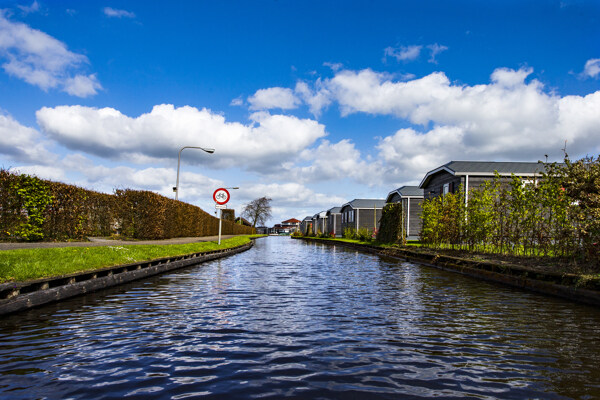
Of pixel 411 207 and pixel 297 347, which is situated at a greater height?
pixel 411 207

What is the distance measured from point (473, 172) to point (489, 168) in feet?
6.02

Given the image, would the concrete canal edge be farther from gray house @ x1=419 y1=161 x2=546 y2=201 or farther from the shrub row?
gray house @ x1=419 y1=161 x2=546 y2=201

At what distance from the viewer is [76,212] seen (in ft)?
59.9

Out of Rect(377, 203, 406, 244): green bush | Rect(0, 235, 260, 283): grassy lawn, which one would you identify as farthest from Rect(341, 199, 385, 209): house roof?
Rect(0, 235, 260, 283): grassy lawn

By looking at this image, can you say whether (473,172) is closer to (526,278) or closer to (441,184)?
(441,184)

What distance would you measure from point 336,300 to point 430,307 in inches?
78.4

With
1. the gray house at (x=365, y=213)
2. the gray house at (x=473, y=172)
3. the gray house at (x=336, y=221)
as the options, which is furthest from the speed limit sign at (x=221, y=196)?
the gray house at (x=336, y=221)

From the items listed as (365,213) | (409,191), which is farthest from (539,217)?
(365,213)

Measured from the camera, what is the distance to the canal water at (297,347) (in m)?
4.01

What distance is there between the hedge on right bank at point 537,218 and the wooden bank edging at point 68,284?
12.8m

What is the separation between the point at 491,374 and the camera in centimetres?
449

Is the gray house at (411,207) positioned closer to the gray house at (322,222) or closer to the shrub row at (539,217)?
the shrub row at (539,217)

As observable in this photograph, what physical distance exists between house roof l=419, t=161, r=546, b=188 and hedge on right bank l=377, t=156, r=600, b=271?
8.01 metres

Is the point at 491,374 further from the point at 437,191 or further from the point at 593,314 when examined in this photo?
the point at 437,191
